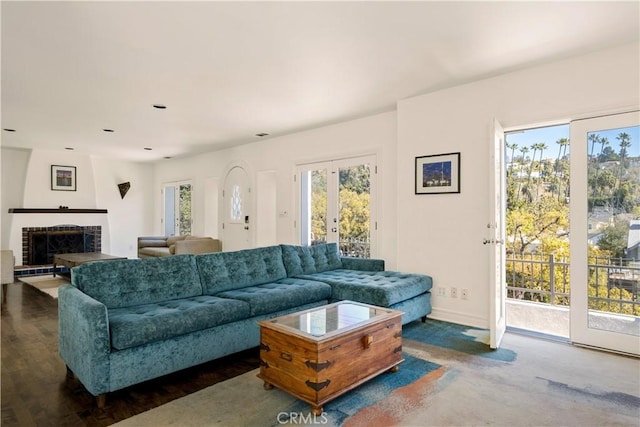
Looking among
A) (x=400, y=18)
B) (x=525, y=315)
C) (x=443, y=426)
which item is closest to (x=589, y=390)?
(x=443, y=426)

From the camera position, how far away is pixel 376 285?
3.56m

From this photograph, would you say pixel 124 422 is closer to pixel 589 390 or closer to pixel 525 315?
pixel 589 390

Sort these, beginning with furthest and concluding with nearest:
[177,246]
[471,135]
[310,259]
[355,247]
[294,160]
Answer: [177,246] → [294,160] → [355,247] → [310,259] → [471,135]

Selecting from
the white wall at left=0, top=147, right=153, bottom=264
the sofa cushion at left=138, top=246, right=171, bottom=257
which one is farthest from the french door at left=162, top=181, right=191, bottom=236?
the sofa cushion at left=138, top=246, right=171, bottom=257

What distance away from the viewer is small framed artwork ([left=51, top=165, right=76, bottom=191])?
25.8ft

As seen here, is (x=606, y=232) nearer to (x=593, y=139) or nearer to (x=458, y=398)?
(x=593, y=139)

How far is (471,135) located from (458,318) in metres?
1.93

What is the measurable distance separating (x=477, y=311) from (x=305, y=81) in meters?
2.93

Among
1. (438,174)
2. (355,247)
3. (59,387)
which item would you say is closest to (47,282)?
(59,387)

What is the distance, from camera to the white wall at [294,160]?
4750 mm

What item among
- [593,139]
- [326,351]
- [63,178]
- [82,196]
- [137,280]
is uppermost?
[63,178]

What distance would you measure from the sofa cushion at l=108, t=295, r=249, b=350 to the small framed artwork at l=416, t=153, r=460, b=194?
7.90ft

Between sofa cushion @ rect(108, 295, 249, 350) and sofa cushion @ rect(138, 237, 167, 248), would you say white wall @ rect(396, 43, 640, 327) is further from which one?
sofa cushion @ rect(138, 237, 167, 248)

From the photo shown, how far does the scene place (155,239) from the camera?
25.7 ft
